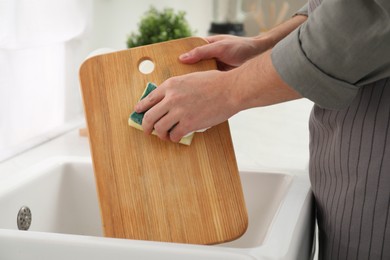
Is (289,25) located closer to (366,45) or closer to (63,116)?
(366,45)

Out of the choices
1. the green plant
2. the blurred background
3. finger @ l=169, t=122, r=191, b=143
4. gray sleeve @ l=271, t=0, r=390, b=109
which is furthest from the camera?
the green plant

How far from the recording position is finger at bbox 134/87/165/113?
2.60 ft

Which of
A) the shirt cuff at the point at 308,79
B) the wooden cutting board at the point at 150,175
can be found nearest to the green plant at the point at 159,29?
the wooden cutting board at the point at 150,175

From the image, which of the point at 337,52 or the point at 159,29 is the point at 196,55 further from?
the point at 159,29

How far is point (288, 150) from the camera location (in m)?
1.27

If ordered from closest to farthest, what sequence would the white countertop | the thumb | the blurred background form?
1. the thumb
2. the white countertop
3. the blurred background

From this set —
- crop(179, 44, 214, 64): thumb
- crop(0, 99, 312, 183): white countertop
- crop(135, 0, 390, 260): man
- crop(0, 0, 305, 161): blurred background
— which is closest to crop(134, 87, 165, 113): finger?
crop(135, 0, 390, 260): man

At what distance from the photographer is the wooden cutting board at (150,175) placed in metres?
0.81

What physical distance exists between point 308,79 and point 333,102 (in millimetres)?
39

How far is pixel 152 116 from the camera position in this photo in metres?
0.79

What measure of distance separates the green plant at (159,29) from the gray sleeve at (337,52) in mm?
1078

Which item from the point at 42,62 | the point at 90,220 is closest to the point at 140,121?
the point at 90,220

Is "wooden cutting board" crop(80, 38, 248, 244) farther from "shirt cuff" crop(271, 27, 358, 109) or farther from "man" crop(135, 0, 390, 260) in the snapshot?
"shirt cuff" crop(271, 27, 358, 109)

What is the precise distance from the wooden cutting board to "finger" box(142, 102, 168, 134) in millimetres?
38
